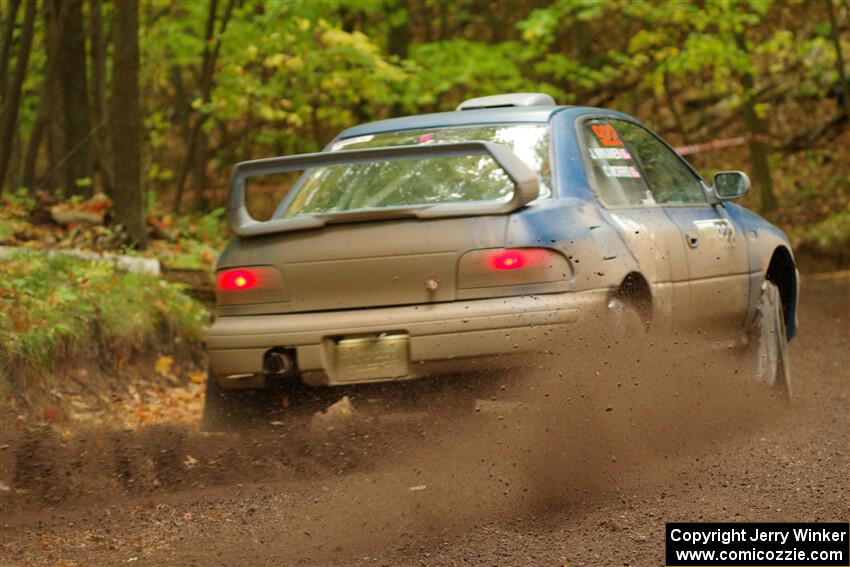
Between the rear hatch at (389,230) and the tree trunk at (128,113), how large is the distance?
601 cm

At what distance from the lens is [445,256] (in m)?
5.65

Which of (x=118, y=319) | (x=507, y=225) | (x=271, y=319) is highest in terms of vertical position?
(x=507, y=225)

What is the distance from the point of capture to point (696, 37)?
736 inches

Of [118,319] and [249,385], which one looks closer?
[249,385]

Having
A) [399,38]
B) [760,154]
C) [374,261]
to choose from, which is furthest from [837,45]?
[374,261]

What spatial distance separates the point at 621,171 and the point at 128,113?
6704 mm

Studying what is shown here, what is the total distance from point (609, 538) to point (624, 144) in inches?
116

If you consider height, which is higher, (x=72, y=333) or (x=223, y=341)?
(x=223, y=341)

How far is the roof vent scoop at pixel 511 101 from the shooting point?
712cm

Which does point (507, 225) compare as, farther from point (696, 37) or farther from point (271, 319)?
point (696, 37)

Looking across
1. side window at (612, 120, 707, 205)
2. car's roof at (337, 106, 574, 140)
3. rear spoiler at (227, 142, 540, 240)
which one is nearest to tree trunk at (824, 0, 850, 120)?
side window at (612, 120, 707, 205)

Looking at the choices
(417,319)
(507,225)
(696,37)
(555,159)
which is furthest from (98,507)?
(696,37)

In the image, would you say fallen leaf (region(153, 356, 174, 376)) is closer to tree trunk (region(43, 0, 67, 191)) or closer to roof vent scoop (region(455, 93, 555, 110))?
roof vent scoop (region(455, 93, 555, 110))

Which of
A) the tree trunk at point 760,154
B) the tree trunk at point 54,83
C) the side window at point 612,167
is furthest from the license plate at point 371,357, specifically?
the tree trunk at point 760,154
